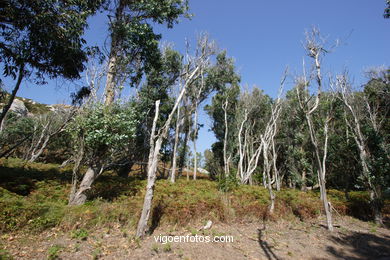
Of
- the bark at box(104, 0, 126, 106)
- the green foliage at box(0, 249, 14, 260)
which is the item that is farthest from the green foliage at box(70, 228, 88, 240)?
the bark at box(104, 0, 126, 106)

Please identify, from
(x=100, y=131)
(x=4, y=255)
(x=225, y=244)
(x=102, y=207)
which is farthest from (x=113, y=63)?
(x=225, y=244)

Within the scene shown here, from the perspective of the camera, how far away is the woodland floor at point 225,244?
16.2ft

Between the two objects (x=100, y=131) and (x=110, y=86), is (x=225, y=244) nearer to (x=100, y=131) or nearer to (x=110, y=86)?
(x=100, y=131)

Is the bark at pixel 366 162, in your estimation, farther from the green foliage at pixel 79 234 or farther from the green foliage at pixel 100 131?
the green foliage at pixel 79 234

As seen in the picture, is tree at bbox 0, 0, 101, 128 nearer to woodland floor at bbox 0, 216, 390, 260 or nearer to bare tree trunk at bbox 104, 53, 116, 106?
bare tree trunk at bbox 104, 53, 116, 106

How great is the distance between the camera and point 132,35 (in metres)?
10.4

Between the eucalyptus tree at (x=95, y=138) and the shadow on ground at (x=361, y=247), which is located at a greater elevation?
the eucalyptus tree at (x=95, y=138)

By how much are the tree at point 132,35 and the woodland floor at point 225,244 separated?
586 centimetres

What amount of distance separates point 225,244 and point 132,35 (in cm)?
1054


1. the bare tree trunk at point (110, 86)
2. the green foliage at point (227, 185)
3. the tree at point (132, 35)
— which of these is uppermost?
the tree at point (132, 35)

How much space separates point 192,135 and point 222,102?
5.11m

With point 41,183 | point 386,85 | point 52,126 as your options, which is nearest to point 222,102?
point 386,85

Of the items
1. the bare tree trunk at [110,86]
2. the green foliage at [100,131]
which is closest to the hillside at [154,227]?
the green foliage at [100,131]

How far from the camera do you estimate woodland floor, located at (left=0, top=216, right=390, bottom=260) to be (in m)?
4.95
